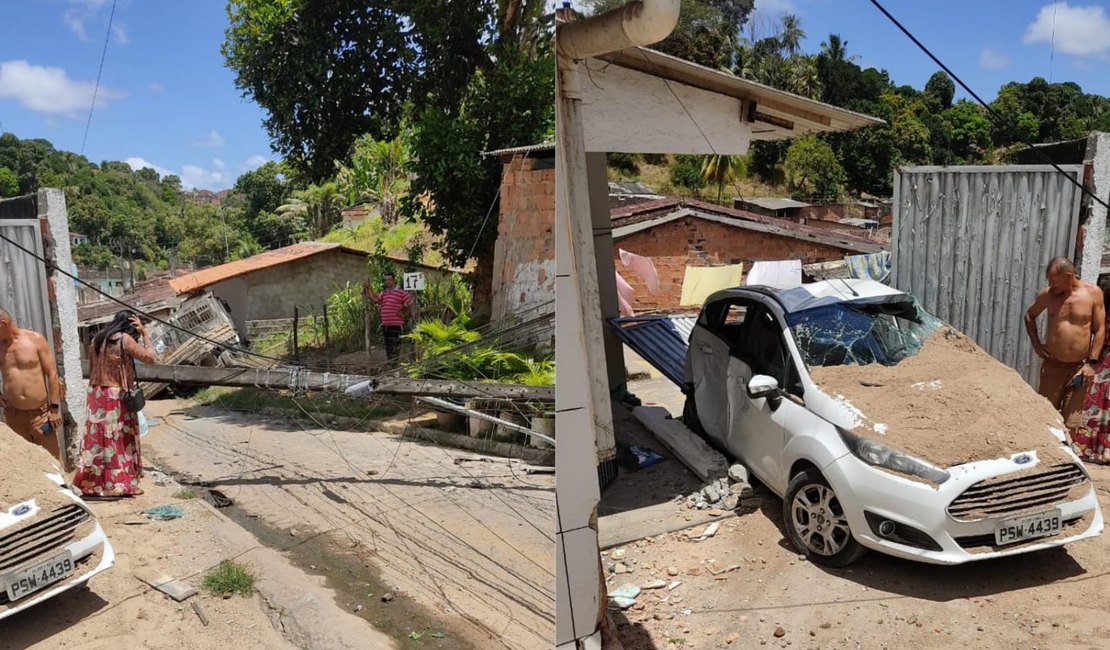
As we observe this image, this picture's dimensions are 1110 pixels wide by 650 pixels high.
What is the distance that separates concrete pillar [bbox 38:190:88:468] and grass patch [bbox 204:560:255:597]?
0.42 metres

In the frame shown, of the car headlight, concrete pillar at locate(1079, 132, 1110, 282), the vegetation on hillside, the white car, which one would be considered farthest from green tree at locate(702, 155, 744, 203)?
the car headlight

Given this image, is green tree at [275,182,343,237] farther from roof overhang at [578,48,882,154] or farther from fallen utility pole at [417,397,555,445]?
roof overhang at [578,48,882,154]

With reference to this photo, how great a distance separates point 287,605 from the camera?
5.29 ft

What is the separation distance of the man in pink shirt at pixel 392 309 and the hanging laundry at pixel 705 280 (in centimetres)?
1222

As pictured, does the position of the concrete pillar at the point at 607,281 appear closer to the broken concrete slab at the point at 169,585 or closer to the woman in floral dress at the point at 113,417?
the woman in floral dress at the point at 113,417

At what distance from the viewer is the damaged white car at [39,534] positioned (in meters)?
1.33

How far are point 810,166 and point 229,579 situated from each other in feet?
37.2

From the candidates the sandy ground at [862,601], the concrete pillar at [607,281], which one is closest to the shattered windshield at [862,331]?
the sandy ground at [862,601]

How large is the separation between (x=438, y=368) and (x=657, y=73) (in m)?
2.37

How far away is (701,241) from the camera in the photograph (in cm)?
1452

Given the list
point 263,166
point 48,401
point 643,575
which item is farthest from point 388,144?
point 643,575

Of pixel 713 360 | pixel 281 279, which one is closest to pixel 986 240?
pixel 713 360

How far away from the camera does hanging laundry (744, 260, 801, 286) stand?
Answer: 13.0m

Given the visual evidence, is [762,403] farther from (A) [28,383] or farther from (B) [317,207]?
(A) [28,383]
